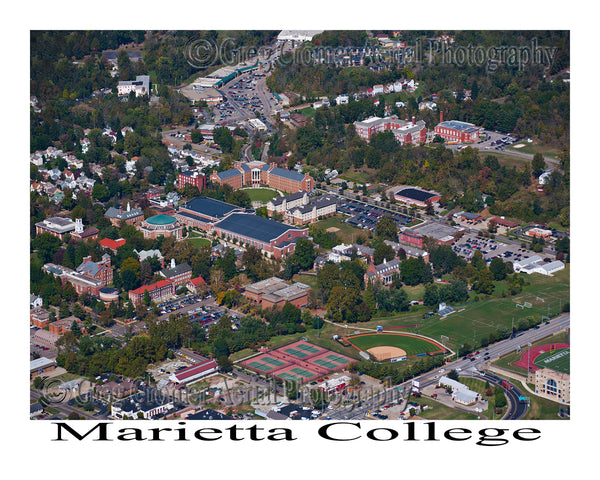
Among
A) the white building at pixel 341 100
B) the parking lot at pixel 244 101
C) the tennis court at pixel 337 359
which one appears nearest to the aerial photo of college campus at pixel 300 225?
the parking lot at pixel 244 101

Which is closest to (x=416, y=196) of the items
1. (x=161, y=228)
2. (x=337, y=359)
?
(x=161, y=228)

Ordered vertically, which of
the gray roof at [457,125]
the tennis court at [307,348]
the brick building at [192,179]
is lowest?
the tennis court at [307,348]

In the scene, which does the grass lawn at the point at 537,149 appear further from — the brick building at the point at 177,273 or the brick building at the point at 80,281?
the brick building at the point at 80,281

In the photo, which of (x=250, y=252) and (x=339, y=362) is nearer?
(x=339, y=362)

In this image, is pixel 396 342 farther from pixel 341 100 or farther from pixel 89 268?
pixel 341 100

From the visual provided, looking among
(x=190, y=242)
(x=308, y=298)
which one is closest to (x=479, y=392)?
(x=308, y=298)

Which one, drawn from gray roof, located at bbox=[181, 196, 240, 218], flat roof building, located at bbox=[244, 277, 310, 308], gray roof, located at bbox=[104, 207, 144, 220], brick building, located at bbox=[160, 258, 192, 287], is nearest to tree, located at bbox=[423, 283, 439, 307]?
flat roof building, located at bbox=[244, 277, 310, 308]

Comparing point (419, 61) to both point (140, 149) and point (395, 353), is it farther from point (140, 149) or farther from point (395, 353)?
point (395, 353)
